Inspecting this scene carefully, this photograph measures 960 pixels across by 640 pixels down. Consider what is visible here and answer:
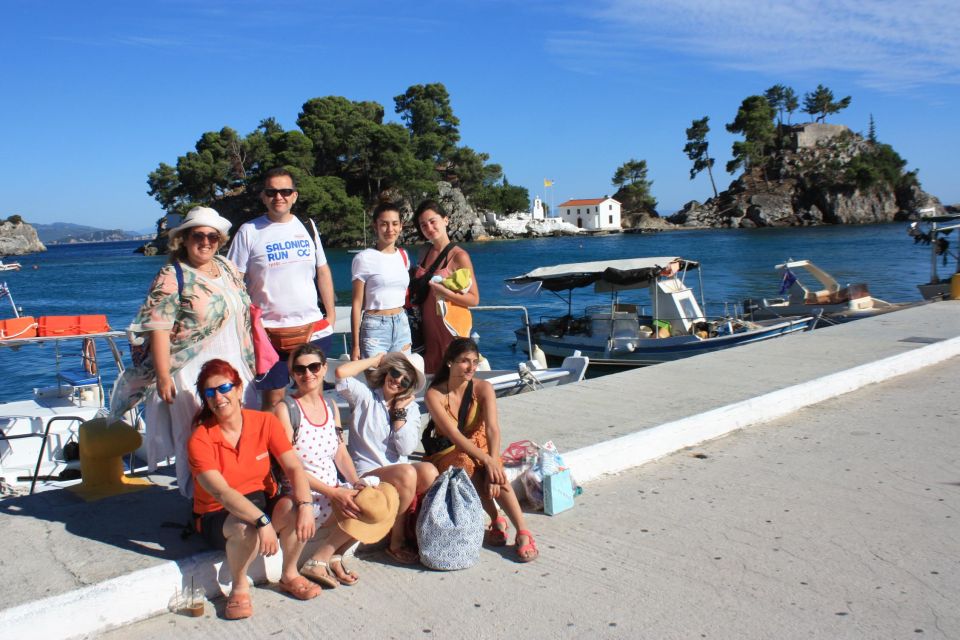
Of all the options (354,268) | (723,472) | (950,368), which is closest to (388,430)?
(354,268)

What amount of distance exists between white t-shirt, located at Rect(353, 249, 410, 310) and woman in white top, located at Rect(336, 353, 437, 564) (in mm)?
1063

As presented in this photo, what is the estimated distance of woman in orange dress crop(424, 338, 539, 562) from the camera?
14.2 feet

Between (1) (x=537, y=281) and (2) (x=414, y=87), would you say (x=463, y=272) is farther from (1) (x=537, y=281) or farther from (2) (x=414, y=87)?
(2) (x=414, y=87)

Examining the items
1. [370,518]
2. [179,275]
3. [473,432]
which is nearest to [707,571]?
[473,432]

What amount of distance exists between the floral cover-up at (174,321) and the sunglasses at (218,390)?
1.88 feet

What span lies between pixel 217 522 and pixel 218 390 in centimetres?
66

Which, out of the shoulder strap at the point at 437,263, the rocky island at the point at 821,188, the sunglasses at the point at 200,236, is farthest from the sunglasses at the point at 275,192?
the rocky island at the point at 821,188

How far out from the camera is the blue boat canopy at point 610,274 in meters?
19.9

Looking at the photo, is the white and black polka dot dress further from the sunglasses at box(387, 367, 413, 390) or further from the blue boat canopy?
the blue boat canopy

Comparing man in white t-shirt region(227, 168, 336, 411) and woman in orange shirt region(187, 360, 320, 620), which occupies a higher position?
man in white t-shirt region(227, 168, 336, 411)

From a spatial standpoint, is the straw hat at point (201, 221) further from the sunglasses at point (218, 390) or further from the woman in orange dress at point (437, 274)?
the woman in orange dress at point (437, 274)

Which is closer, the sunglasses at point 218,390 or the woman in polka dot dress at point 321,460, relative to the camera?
the sunglasses at point 218,390

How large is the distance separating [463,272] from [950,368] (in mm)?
6091

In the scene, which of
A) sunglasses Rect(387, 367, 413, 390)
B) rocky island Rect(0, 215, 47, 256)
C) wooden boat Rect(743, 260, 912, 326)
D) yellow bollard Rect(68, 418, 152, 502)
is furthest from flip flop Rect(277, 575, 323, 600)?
rocky island Rect(0, 215, 47, 256)
